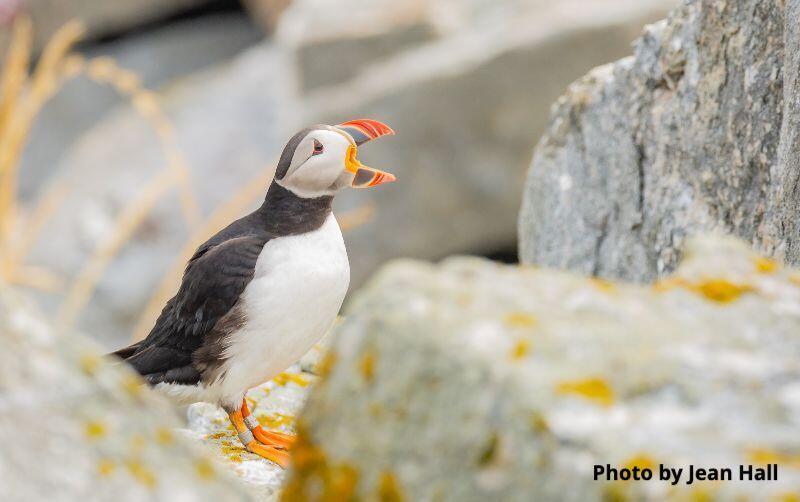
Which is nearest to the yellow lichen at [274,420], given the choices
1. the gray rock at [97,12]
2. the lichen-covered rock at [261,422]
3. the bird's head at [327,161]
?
the lichen-covered rock at [261,422]

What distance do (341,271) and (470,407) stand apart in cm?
190

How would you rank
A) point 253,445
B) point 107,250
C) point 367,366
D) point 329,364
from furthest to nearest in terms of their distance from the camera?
point 107,250
point 253,445
point 329,364
point 367,366

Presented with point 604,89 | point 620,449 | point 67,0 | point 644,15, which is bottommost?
point 620,449

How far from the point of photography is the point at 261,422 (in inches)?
177

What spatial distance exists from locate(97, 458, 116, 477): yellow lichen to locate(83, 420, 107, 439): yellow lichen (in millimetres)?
60

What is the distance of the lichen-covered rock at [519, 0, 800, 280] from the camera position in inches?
159

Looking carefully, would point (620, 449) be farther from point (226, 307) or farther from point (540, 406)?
point (226, 307)

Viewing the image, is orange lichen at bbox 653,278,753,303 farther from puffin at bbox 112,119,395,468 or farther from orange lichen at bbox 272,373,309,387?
orange lichen at bbox 272,373,309,387

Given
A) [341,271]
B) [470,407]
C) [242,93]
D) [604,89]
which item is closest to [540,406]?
[470,407]

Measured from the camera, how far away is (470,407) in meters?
2.12

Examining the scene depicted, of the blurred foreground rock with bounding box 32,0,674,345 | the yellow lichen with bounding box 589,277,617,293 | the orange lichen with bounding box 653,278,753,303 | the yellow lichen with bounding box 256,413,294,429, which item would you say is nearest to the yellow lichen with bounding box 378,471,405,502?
the yellow lichen with bounding box 589,277,617,293

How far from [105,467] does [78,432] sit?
100mm

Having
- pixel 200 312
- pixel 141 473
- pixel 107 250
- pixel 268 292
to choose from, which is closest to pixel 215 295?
pixel 200 312

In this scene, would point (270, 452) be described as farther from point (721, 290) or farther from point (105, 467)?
point (721, 290)
